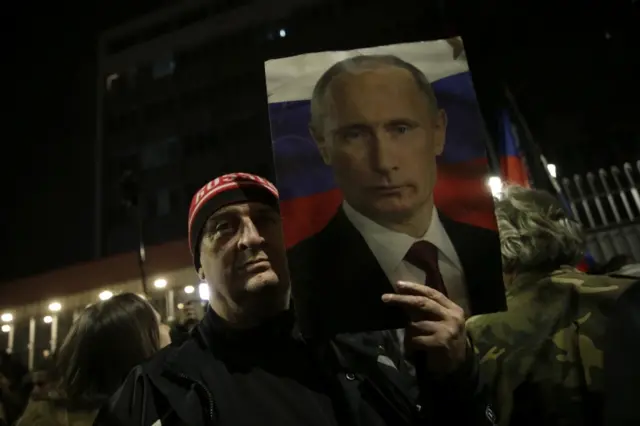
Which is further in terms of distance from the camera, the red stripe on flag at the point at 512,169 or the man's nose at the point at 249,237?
the red stripe on flag at the point at 512,169

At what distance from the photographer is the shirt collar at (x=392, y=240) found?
4.29 ft

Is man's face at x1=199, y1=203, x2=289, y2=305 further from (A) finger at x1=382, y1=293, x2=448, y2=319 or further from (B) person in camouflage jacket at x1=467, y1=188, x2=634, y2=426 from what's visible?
(B) person in camouflage jacket at x1=467, y1=188, x2=634, y2=426

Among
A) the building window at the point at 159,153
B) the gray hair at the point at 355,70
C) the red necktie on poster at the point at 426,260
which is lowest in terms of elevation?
the red necktie on poster at the point at 426,260

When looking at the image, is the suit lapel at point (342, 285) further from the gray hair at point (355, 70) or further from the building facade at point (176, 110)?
the building facade at point (176, 110)

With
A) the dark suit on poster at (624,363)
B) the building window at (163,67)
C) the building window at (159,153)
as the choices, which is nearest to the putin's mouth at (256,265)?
the dark suit on poster at (624,363)

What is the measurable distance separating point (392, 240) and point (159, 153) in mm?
29164

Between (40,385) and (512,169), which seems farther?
(512,169)

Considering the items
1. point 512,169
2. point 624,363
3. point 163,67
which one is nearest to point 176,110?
point 163,67

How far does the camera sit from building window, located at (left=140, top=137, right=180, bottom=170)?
2850 cm

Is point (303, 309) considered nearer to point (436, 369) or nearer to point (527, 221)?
point (436, 369)

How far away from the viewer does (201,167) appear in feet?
90.0

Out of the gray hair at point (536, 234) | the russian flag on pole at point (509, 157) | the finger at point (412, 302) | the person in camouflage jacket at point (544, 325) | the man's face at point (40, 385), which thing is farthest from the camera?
the russian flag on pole at point (509, 157)

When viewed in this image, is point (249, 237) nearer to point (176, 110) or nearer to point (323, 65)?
point (323, 65)

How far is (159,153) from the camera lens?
94.8 ft
